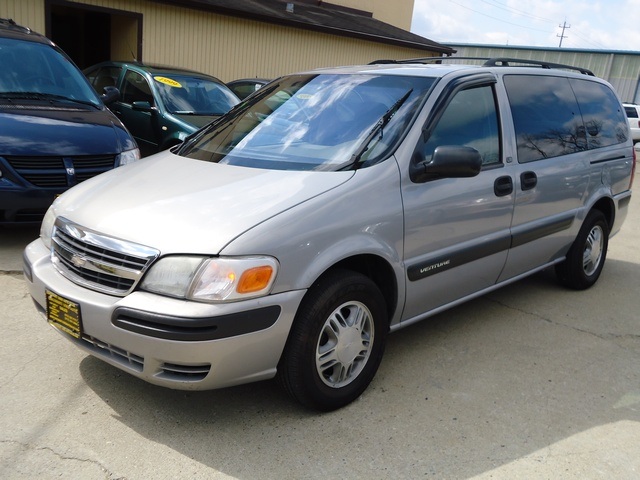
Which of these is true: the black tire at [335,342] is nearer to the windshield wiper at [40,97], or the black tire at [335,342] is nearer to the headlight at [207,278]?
the headlight at [207,278]

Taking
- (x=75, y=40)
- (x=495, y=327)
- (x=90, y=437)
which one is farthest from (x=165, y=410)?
(x=75, y=40)

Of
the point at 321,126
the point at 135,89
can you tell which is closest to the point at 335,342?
the point at 321,126

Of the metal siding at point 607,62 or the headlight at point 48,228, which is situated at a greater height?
the metal siding at point 607,62

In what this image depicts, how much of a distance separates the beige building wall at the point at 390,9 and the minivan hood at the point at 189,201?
1754cm

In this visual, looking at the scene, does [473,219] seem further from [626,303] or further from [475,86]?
[626,303]

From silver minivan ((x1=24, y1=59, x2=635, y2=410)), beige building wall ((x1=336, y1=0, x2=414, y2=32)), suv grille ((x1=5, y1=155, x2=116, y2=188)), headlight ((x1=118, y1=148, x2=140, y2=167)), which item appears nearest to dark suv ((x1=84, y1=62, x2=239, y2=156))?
headlight ((x1=118, y1=148, x2=140, y2=167))

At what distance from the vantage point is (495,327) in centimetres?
436

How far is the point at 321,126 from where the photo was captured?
11.7ft

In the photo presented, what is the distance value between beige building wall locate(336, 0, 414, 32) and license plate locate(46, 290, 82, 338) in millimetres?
18160

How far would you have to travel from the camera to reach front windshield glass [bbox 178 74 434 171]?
3316 mm

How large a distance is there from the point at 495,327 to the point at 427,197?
145 cm

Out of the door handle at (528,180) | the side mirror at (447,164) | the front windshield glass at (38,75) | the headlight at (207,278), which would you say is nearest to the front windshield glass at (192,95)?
the front windshield glass at (38,75)

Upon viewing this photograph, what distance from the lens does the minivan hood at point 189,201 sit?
2.67 meters

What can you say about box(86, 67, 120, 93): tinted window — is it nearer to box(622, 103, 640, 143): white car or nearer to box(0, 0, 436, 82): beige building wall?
box(0, 0, 436, 82): beige building wall
